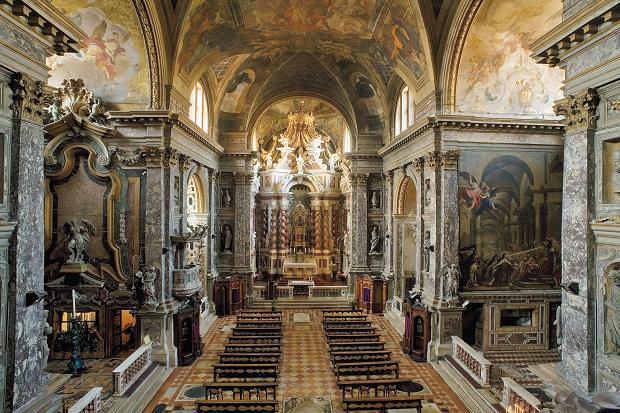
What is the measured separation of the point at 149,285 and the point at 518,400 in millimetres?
11299

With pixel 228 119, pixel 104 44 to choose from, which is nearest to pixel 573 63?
pixel 104 44

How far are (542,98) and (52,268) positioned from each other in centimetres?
1816

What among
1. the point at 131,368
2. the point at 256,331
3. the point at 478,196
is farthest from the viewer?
the point at 256,331

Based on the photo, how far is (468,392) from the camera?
1178cm

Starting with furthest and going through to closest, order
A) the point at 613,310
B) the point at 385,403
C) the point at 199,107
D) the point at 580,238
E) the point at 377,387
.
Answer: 1. the point at 199,107
2. the point at 377,387
3. the point at 385,403
4. the point at 580,238
5. the point at 613,310

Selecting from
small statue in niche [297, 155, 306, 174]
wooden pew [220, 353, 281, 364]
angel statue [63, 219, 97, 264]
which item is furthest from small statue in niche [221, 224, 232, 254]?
wooden pew [220, 353, 281, 364]

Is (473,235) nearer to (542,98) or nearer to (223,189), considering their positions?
(542,98)

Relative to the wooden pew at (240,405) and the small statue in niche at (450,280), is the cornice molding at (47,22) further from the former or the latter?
the small statue in niche at (450,280)

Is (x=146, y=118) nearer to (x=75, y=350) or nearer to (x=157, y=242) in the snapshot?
(x=157, y=242)

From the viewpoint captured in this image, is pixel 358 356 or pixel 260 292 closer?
pixel 358 356

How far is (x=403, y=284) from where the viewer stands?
20984mm

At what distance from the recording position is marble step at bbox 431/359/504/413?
35.5 ft

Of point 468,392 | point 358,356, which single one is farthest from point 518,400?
point 358,356

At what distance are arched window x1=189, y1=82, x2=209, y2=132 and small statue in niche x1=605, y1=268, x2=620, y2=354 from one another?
54.4ft
